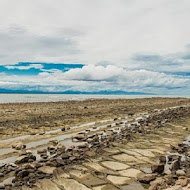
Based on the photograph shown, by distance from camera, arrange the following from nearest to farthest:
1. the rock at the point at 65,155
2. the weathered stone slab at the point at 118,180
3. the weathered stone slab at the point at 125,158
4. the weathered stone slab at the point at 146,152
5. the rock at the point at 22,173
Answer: the weathered stone slab at the point at 118,180
the rock at the point at 22,173
the rock at the point at 65,155
the weathered stone slab at the point at 125,158
the weathered stone slab at the point at 146,152

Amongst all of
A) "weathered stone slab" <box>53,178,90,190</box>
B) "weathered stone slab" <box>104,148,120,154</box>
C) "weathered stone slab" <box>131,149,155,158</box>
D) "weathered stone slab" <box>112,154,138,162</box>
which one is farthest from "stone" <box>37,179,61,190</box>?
"weathered stone slab" <box>131,149,155,158</box>

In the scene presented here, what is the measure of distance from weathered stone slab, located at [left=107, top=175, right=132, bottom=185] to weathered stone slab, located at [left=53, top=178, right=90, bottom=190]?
1127 millimetres

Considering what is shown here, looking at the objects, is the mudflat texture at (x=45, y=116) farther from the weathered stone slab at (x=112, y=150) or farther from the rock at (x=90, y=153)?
the weathered stone slab at (x=112, y=150)

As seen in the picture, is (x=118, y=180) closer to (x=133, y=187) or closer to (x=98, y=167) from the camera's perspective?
(x=133, y=187)

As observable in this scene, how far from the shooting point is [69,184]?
873 centimetres

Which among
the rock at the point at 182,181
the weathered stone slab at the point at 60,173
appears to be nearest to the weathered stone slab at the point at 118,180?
the weathered stone slab at the point at 60,173

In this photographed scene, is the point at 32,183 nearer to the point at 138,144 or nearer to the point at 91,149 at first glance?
the point at 91,149

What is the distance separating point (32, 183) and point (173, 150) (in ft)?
27.0

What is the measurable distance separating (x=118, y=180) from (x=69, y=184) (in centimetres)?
174

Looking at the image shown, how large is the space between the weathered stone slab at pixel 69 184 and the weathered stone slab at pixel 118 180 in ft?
3.70

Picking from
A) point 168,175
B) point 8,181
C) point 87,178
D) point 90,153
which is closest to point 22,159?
point 8,181

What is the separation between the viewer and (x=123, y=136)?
17.4 metres

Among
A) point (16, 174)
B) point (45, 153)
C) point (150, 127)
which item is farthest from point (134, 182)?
point (150, 127)

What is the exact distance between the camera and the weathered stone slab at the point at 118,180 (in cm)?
898
